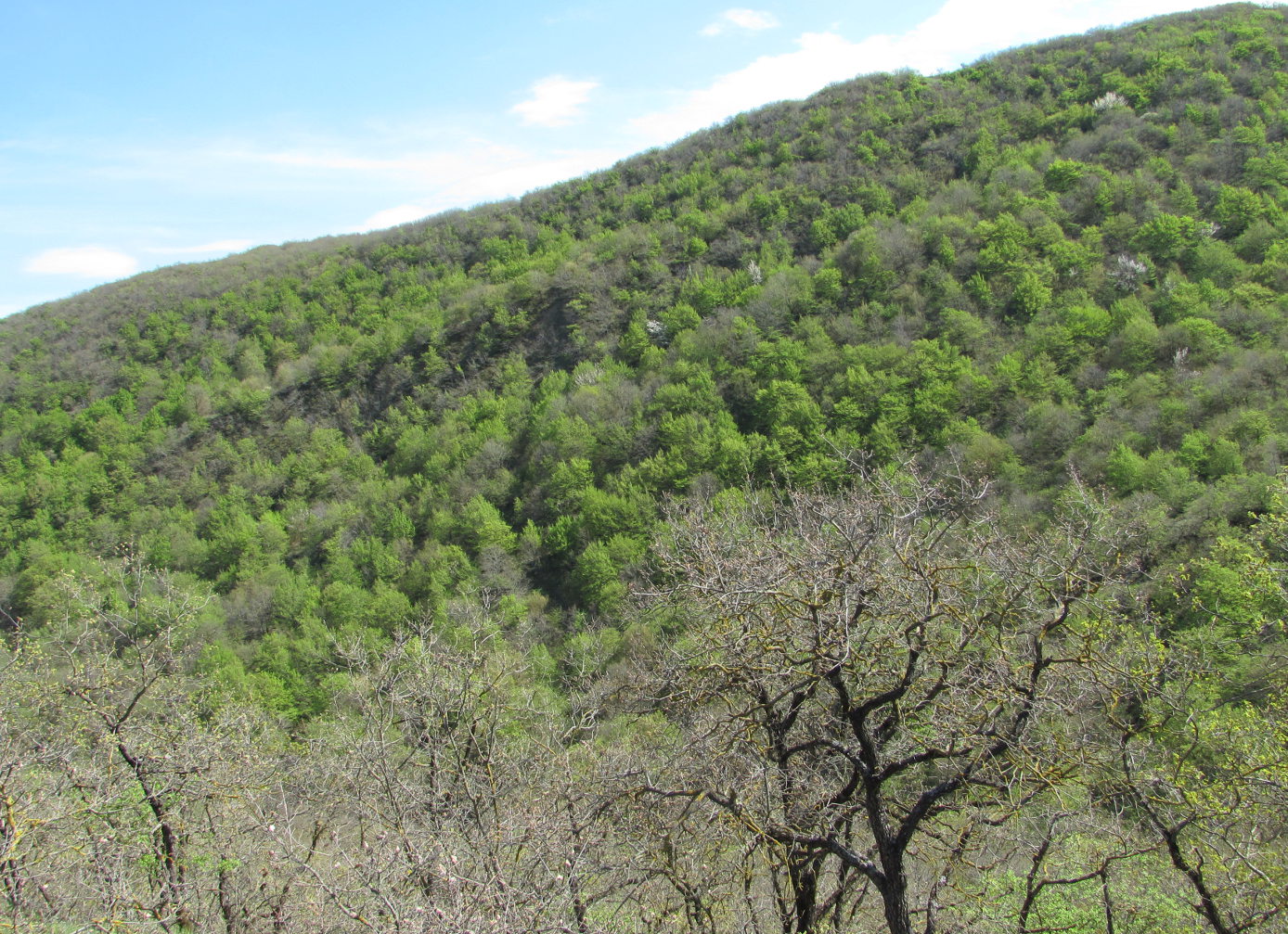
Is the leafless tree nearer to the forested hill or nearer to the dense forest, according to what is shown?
the dense forest

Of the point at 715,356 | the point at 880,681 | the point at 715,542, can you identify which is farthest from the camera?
the point at 715,356

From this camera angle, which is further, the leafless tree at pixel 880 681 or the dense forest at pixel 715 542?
the dense forest at pixel 715 542

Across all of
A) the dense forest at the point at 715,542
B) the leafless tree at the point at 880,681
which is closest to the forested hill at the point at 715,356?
the dense forest at the point at 715,542

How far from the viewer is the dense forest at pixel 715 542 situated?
4.99 m

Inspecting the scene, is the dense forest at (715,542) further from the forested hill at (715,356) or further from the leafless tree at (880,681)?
the forested hill at (715,356)

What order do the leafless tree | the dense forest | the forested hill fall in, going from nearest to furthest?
the leafless tree → the dense forest → the forested hill

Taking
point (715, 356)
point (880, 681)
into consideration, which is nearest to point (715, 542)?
point (880, 681)

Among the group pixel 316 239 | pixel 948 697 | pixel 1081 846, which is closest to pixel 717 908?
pixel 948 697

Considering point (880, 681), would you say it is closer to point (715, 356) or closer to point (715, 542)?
point (715, 542)

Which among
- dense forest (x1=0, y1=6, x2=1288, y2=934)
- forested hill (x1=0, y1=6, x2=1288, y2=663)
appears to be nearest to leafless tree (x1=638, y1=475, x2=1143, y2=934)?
dense forest (x1=0, y1=6, x2=1288, y2=934)

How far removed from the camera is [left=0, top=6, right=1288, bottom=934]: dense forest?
499cm

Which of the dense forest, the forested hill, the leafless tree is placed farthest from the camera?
the forested hill

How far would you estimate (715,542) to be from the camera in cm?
644

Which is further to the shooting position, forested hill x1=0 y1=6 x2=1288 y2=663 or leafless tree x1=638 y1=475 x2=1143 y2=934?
forested hill x1=0 y1=6 x2=1288 y2=663
